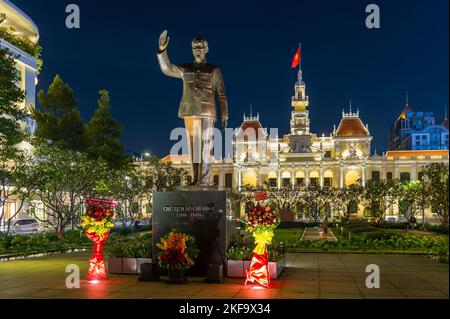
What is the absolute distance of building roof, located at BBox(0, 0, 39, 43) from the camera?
4464 centimetres

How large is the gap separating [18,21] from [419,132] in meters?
111

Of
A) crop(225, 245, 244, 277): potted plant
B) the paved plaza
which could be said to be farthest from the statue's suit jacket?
the paved plaza

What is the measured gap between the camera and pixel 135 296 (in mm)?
10469

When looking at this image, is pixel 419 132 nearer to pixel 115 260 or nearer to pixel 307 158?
pixel 307 158

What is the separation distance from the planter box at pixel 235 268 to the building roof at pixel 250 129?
96.4 metres

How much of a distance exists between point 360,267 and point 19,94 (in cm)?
1636

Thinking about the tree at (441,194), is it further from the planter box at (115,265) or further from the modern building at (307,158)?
the modern building at (307,158)

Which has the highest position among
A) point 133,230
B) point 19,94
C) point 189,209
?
point 19,94

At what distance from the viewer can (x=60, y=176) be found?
29656 mm

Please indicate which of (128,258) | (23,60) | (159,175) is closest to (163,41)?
(128,258)
